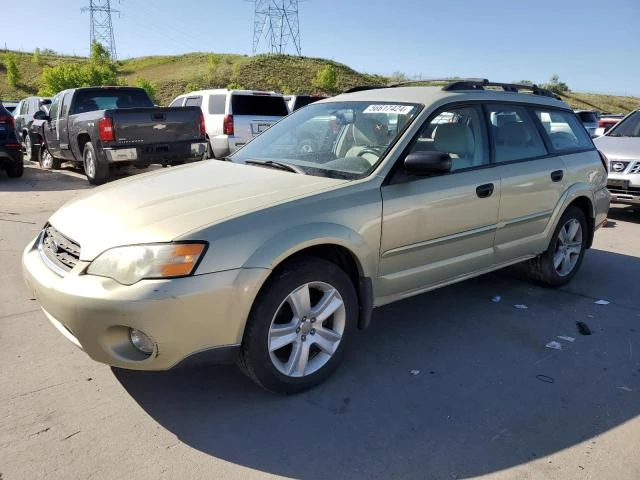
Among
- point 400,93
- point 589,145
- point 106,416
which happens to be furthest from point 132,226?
point 589,145

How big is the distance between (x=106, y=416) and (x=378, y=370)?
1.59m

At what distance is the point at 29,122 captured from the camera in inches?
594

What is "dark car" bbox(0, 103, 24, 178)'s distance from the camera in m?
10.7

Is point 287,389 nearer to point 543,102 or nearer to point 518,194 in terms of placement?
point 518,194

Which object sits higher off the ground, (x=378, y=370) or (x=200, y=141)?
(x=200, y=141)

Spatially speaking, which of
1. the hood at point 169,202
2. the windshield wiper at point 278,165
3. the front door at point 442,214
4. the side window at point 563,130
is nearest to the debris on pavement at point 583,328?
the front door at point 442,214

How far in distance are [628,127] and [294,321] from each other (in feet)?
28.2

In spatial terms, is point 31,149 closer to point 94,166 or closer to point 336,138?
point 94,166

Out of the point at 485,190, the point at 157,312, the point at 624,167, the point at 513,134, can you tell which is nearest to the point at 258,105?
the point at 624,167

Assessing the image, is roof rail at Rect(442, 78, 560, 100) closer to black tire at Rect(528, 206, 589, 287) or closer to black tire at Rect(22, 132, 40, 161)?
black tire at Rect(528, 206, 589, 287)

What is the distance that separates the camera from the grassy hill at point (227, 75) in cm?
5106

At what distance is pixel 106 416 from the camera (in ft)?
9.48

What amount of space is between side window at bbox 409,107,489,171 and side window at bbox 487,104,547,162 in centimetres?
15

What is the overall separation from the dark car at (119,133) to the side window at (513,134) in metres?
6.86
